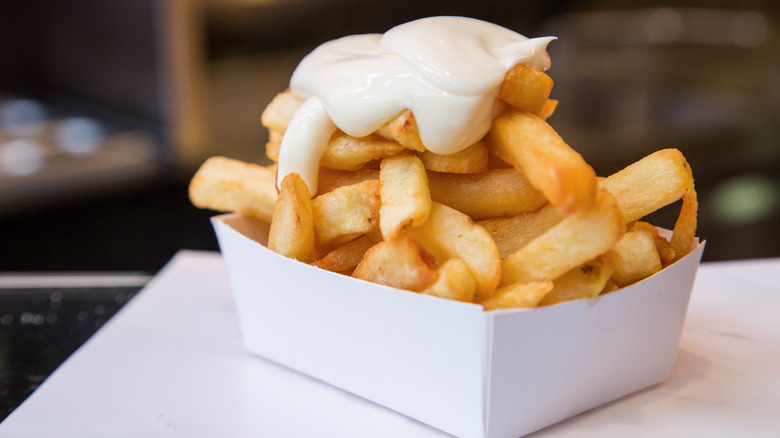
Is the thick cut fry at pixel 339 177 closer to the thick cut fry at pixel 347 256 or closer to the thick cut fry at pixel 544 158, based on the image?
the thick cut fry at pixel 347 256

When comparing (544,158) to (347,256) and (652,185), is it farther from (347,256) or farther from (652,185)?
(347,256)

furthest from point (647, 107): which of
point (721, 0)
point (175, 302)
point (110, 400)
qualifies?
point (110, 400)

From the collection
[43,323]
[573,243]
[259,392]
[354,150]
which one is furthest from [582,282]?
[43,323]

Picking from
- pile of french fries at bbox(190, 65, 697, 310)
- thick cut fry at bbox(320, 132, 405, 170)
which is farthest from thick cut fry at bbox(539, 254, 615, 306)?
thick cut fry at bbox(320, 132, 405, 170)

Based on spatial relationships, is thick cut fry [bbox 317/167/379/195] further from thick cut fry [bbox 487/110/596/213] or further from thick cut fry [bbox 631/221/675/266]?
thick cut fry [bbox 631/221/675/266]

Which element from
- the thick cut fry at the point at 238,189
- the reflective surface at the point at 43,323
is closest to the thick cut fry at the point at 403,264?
the thick cut fry at the point at 238,189

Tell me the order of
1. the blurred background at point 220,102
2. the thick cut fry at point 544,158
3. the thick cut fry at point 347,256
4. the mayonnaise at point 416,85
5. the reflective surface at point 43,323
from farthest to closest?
the blurred background at point 220,102 < the reflective surface at point 43,323 < the thick cut fry at point 347,256 < the mayonnaise at point 416,85 < the thick cut fry at point 544,158
